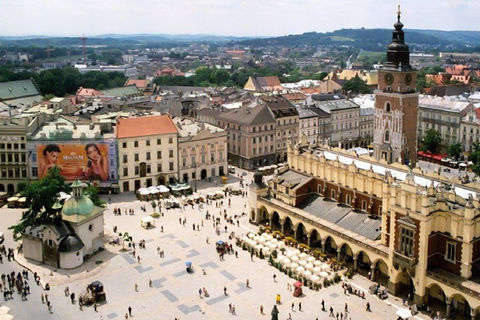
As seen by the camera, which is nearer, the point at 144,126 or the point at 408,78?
the point at 408,78

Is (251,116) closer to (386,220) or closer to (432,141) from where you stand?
(432,141)

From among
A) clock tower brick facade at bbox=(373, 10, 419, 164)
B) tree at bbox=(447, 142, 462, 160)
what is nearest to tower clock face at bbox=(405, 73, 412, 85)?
clock tower brick facade at bbox=(373, 10, 419, 164)

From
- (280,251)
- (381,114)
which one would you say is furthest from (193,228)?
(381,114)

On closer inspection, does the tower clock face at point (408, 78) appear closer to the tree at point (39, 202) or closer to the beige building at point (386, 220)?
the beige building at point (386, 220)

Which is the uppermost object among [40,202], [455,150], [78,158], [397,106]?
[397,106]

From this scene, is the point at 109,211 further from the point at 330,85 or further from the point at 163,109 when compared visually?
the point at 330,85

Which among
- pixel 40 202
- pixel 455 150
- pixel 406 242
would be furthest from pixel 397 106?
pixel 40 202

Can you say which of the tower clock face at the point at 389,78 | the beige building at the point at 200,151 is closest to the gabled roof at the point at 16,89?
the beige building at the point at 200,151
